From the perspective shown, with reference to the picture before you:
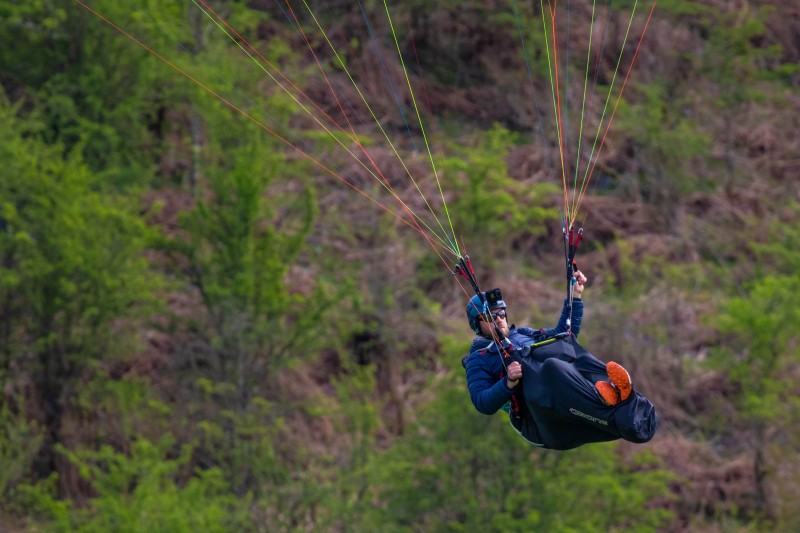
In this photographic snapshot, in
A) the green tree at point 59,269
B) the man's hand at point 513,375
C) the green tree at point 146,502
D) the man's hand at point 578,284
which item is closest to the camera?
the man's hand at point 513,375

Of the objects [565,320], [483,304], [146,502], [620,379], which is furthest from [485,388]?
[146,502]

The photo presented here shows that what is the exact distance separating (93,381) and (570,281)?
16241mm

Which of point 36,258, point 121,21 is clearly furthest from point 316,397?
point 121,21

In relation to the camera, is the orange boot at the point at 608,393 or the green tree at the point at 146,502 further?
the green tree at the point at 146,502

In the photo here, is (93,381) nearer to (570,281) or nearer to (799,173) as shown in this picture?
(570,281)

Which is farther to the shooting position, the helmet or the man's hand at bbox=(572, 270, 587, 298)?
the helmet

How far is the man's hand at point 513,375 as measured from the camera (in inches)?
377

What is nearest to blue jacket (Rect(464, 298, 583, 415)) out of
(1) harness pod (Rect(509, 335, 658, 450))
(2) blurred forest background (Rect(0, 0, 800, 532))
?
(1) harness pod (Rect(509, 335, 658, 450))

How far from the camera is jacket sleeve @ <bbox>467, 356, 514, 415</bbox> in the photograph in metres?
9.66

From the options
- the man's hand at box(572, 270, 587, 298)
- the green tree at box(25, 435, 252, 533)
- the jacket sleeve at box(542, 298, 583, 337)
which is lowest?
the green tree at box(25, 435, 252, 533)

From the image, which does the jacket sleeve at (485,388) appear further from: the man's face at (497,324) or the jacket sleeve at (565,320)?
the jacket sleeve at (565,320)

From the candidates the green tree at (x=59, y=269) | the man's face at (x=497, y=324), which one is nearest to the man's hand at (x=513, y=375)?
the man's face at (x=497, y=324)

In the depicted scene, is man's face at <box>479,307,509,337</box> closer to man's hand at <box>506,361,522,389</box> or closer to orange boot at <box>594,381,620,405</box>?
man's hand at <box>506,361,522,389</box>

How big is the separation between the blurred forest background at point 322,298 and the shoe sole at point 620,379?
11.3m
